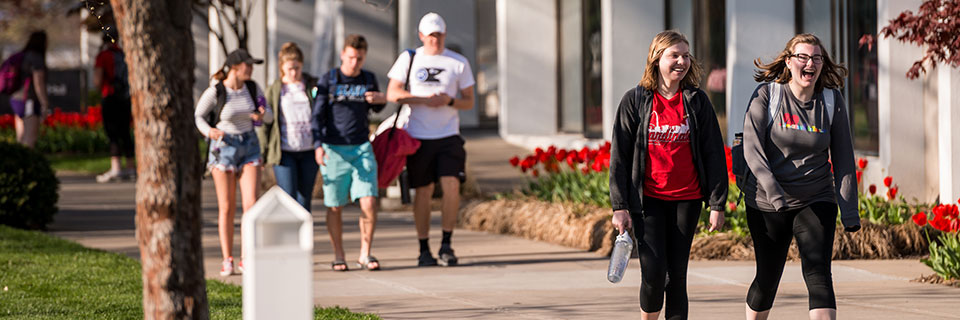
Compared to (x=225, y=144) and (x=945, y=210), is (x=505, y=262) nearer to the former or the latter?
(x=225, y=144)

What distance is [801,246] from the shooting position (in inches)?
234

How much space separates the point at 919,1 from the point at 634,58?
21.1 ft

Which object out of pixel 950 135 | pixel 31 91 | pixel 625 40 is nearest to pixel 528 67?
pixel 625 40

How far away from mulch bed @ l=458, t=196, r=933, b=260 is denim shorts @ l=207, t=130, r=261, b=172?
279 centimetres

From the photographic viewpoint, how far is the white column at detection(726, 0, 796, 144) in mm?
14266

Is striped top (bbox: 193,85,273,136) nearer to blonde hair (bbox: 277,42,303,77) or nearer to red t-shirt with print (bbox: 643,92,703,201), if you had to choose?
blonde hair (bbox: 277,42,303,77)

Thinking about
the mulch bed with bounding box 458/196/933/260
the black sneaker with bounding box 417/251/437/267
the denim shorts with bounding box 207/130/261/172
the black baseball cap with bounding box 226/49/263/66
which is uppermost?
the black baseball cap with bounding box 226/49/263/66

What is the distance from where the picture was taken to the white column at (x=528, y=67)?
69.9ft

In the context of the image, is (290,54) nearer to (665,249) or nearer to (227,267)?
(227,267)

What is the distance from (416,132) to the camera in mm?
9906

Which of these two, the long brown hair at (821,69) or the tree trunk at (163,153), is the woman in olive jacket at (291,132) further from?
the tree trunk at (163,153)

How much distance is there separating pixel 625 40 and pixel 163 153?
13623 millimetres

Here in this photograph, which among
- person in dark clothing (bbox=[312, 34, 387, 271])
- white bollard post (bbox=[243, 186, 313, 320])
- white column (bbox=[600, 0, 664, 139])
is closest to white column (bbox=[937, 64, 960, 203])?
person in dark clothing (bbox=[312, 34, 387, 271])

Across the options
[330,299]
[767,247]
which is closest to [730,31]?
[330,299]
